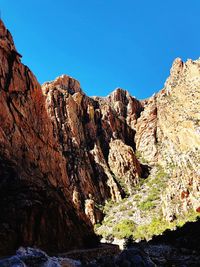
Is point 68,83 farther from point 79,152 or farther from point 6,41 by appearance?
point 6,41

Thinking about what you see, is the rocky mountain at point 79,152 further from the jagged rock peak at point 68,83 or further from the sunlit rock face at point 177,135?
the jagged rock peak at point 68,83

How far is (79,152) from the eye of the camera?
7938cm

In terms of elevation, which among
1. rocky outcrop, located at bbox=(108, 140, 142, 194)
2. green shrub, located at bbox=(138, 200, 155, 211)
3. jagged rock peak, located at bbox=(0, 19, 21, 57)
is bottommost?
green shrub, located at bbox=(138, 200, 155, 211)

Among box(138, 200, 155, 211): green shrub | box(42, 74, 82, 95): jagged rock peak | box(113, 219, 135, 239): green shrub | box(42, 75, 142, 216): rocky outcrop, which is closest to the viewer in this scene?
box(113, 219, 135, 239): green shrub

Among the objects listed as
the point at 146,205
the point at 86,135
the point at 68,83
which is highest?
the point at 68,83

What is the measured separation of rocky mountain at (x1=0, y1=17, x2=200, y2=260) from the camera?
2792 centimetres

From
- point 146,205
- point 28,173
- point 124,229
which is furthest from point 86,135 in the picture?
point 28,173

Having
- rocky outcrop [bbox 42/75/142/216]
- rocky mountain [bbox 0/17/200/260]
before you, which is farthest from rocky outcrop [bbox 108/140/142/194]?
rocky outcrop [bbox 42/75/142/216]

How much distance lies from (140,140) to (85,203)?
3326 centimetres

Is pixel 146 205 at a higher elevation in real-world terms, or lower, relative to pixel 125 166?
lower

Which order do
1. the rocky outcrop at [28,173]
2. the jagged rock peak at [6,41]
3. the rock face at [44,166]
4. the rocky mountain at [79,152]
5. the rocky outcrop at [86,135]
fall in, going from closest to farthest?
the rocky outcrop at [28,173] < the rock face at [44,166] < the rocky mountain at [79,152] < the jagged rock peak at [6,41] < the rocky outcrop at [86,135]

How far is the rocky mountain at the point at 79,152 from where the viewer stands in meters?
27.9

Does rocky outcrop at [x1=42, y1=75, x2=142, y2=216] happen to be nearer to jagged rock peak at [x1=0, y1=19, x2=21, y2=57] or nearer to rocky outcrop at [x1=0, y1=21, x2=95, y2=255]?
rocky outcrop at [x1=0, y1=21, x2=95, y2=255]

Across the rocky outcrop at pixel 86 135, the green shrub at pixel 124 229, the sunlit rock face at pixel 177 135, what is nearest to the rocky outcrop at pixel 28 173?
the green shrub at pixel 124 229
